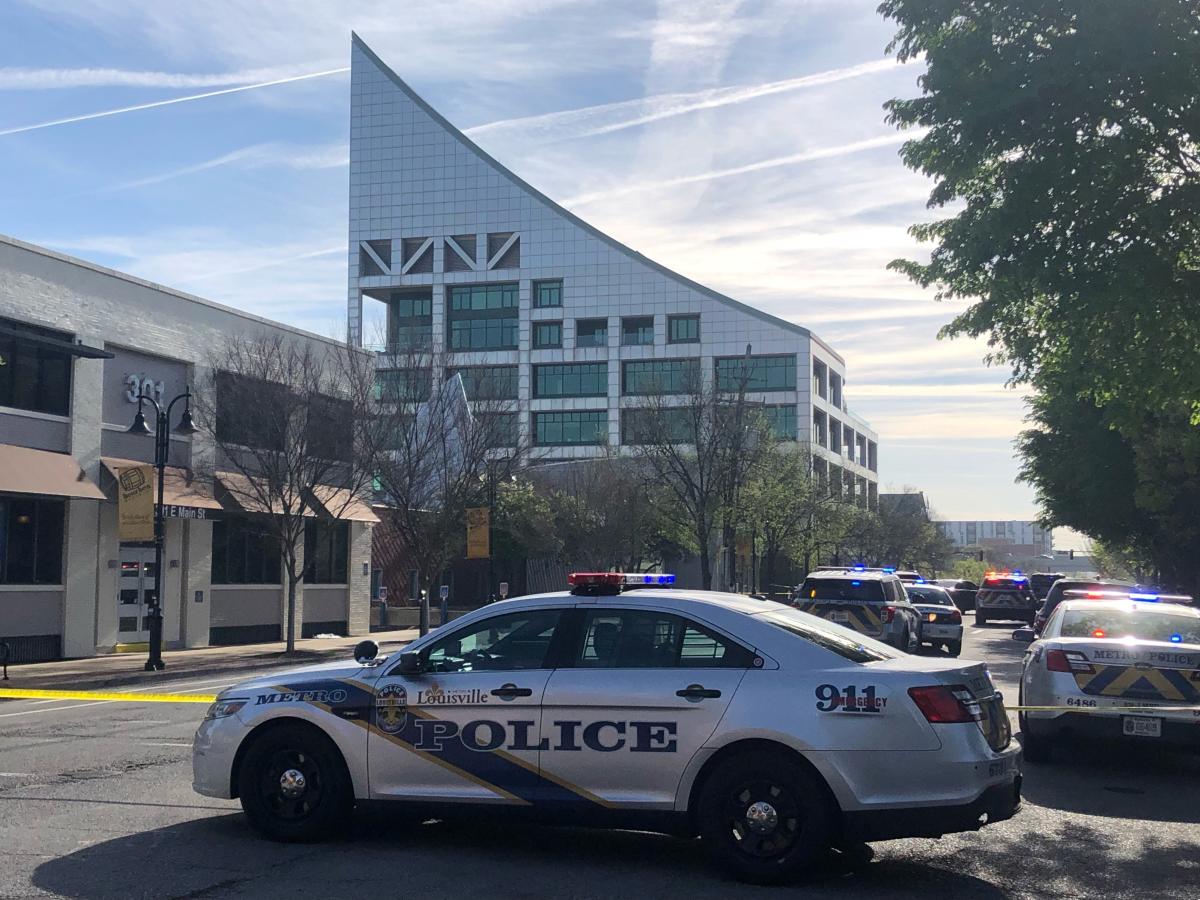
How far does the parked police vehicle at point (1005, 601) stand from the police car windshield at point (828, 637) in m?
41.3

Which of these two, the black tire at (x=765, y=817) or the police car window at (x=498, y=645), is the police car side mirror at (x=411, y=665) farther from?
the black tire at (x=765, y=817)

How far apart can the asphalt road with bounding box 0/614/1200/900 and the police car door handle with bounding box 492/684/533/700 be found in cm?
96

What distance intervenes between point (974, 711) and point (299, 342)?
1167 inches

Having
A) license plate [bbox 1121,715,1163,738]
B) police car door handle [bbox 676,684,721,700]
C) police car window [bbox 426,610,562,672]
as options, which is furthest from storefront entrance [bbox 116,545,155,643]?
police car door handle [bbox 676,684,721,700]

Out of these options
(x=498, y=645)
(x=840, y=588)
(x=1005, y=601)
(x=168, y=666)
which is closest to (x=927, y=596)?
(x=840, y=588)

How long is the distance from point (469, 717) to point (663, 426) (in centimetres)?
3631

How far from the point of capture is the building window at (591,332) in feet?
299

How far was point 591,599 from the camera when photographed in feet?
25.1

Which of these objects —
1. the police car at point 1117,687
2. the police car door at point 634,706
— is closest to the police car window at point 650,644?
the police car door at point 634,706

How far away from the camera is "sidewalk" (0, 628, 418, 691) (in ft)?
72.1

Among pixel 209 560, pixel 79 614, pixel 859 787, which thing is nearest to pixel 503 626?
pixel 859 787

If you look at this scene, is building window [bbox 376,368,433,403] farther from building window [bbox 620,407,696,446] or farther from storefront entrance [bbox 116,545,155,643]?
building window [bbox 620,407,696,446]

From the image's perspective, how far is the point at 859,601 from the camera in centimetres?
2098

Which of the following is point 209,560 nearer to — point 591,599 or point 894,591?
point 894,591
